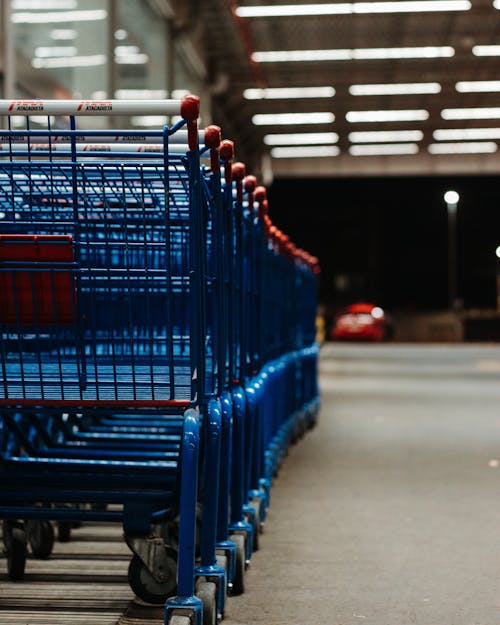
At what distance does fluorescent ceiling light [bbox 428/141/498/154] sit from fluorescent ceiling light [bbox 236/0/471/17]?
14.9 metres

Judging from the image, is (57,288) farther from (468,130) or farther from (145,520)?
(468,130)

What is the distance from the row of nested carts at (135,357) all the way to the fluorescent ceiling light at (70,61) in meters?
6.97

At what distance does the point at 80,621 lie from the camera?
385 cm

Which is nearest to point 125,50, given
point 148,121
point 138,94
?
point 138,94

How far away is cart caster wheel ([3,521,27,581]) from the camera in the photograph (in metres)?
4.41

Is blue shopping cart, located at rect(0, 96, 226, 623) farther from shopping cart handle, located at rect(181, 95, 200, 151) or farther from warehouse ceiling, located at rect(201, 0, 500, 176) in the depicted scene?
warehouse ceiling, located at rect(201, 0, 500, 176)

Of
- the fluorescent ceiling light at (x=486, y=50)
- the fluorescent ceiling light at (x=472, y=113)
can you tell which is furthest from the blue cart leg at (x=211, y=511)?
the fluorescent ceiling light at (x=472, y=113)

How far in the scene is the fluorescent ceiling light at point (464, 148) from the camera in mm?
34219

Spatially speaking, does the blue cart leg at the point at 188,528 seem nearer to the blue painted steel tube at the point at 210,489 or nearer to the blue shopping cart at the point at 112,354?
the blue shopping cart at the point at 112,354

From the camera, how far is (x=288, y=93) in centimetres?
2727

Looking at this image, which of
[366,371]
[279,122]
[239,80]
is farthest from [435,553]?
[279,122]

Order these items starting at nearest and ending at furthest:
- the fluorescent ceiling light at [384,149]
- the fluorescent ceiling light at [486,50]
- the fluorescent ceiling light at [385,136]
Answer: the fluorescent ceiling light at [486,50] < the fluorescent ceiling light at [385,136] < the fluorescent ceiling light at [384,149]

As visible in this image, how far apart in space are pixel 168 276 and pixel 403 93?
24.9 meters

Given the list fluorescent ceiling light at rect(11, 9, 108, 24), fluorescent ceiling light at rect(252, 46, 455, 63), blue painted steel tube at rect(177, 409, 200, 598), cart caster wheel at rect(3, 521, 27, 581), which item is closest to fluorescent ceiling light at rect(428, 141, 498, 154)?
fluorescent ceiling light at rect(252, 46, 455, 63)
